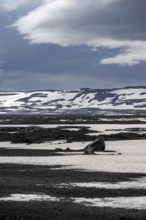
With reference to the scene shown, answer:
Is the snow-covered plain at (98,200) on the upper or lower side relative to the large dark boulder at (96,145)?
lower

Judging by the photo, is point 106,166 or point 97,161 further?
point 97,161

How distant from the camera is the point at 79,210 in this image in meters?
16.9

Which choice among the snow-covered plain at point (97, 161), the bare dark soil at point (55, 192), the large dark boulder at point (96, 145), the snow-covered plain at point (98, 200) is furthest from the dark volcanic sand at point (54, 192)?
the large dark boulder at point (96, 145)

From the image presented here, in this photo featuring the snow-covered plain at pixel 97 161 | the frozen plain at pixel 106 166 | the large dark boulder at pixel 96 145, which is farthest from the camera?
the large dark boulder at pixel 96 145

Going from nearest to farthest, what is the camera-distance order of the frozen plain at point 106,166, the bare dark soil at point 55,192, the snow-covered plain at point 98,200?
the bare dark soil at point 55,192 < the snow-covered plain at point 98,200 < the frozen plain at point 106,166

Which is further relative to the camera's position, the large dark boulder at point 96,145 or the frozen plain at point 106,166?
the large dark boulder at point 96,145

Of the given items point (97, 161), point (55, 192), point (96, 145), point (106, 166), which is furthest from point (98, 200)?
point (96, 145)

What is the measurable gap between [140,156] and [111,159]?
2.95m

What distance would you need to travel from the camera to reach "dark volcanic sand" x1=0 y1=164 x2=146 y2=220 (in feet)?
52.8

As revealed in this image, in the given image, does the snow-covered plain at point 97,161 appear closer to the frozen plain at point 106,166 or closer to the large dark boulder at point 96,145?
the frozen plain at point 106,166

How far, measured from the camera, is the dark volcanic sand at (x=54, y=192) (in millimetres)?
16094

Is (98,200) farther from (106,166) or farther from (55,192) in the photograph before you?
(106,166)

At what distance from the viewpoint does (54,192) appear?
819 inches

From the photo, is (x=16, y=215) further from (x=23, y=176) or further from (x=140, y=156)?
(x=140, y=156)
